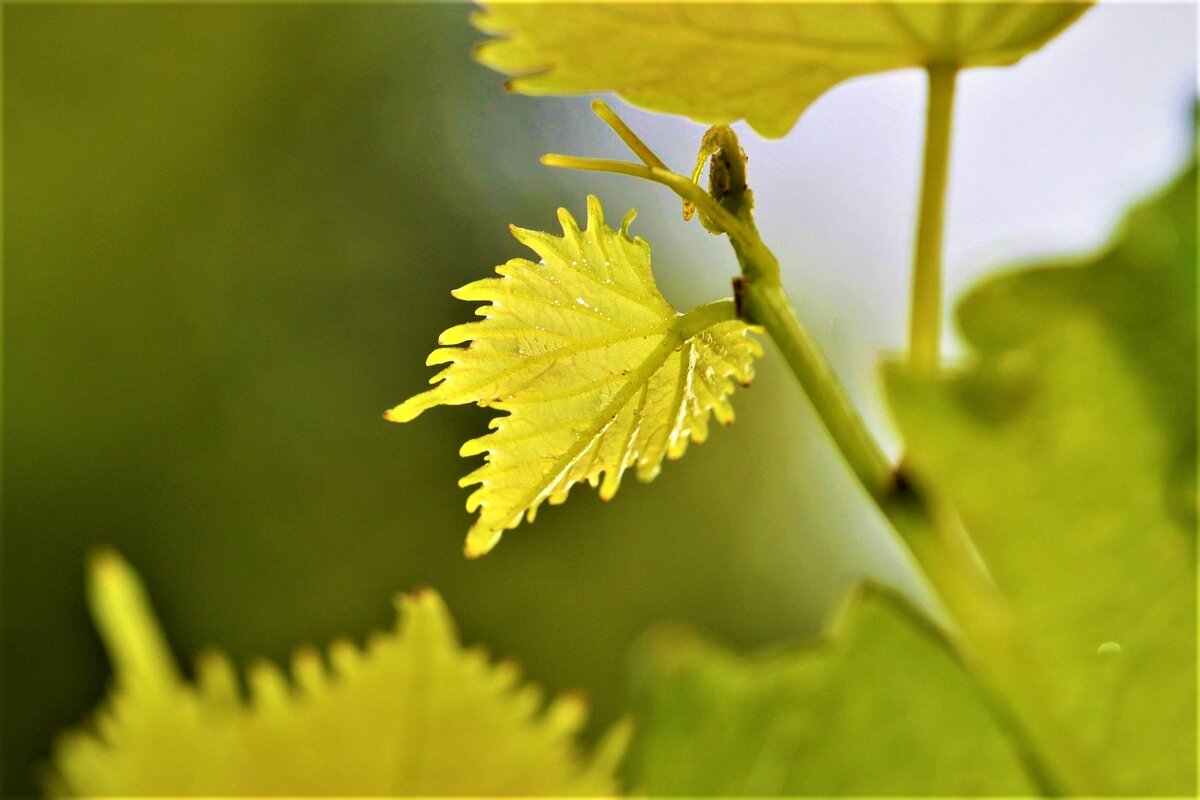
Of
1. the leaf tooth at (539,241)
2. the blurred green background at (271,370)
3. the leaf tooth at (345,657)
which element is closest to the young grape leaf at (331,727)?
the leaf tooth at (345,657)

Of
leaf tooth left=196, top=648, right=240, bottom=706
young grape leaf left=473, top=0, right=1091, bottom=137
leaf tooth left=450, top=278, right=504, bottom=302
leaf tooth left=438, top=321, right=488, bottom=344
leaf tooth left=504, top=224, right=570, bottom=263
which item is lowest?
leaf tooth left=196, top=648, right=240, bottom=706

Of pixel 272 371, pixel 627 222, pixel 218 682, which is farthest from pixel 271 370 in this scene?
pixel 627 222

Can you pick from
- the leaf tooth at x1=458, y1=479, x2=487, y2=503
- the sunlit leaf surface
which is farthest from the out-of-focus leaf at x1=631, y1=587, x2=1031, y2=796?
the leaf tooth at x1=458, y1=479, x2=487, y2=503

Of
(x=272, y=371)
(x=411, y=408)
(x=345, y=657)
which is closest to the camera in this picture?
(x=411, y=408)

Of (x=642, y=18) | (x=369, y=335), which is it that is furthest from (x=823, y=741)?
(x=369, y=335)

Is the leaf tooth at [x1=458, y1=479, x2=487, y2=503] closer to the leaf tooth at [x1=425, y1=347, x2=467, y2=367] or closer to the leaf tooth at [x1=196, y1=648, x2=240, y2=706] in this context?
the leaf tooth at [x1=425, y1=347, x2=467, y2=367]

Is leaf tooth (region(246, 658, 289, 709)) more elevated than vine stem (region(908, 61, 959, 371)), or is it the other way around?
vine stem (region(908, 61, 959, 371))

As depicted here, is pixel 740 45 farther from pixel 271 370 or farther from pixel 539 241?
pixel 271 370
